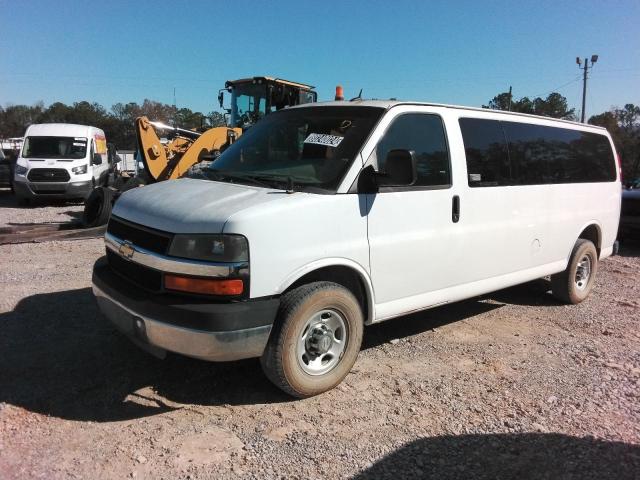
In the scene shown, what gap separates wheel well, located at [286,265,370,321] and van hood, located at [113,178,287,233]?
62cm

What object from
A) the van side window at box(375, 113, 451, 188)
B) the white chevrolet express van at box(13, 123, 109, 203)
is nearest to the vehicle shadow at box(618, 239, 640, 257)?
the van side window at box(375, 113, 451, 188)

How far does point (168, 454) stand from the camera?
3010 millimetres

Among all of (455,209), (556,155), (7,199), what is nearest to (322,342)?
(455,209)

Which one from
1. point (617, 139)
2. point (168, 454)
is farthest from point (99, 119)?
point (168, 454)

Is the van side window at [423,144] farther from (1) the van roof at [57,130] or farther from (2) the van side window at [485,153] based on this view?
(1) the van roof at [57,130]

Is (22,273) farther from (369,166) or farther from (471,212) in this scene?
(471,212)

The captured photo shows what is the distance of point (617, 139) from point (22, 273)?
43614 millimetres

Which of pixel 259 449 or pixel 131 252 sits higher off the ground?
pixel 131 252

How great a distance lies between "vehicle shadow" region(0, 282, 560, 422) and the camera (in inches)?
139

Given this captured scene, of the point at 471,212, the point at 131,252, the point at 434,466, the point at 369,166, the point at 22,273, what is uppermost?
the point at 369,166

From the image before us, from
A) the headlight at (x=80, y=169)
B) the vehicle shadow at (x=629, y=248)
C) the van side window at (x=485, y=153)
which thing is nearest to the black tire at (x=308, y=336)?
the van side window at (x=485, y=153)

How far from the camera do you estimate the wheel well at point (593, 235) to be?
6.42 metres

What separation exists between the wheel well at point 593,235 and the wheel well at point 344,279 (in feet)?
12.4

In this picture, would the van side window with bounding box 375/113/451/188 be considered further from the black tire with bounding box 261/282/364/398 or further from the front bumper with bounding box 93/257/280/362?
the front bumper with bounding box 93/257/280/362
